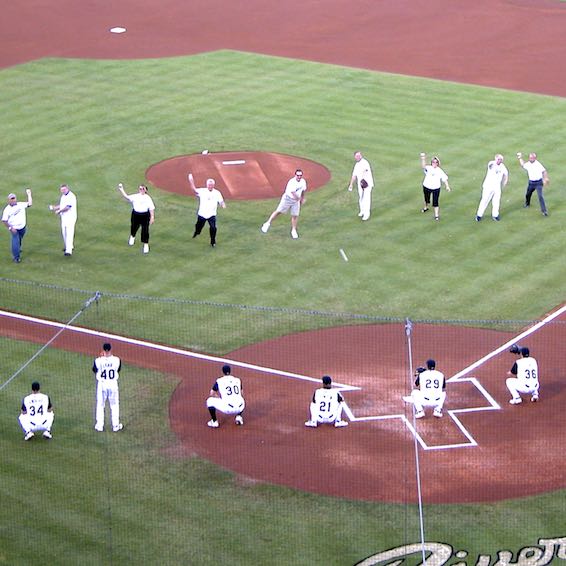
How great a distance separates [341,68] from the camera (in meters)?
40.9

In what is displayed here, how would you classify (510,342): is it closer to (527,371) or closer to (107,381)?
(527,371)

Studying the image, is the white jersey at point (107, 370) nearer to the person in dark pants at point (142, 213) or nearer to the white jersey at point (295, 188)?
the person in dark pants at point (142, 213)

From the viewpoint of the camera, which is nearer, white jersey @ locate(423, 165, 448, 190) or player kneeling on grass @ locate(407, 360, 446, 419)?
player kneeling on grass @ locate(407, 360, 446, 419)

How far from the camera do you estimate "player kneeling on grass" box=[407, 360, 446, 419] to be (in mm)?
19500

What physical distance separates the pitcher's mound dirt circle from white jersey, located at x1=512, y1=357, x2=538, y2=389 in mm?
11402

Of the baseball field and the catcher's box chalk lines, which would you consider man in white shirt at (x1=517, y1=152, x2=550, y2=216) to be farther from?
the catcher's box chalk lines

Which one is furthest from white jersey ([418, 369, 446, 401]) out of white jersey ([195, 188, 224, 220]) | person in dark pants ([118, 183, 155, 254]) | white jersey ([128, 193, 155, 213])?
white jersey ([128, 193, 155, 213])

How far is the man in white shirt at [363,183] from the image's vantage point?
1096 inches

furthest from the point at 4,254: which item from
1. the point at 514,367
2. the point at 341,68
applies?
the point at 341,68

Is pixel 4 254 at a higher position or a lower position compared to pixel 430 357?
higher

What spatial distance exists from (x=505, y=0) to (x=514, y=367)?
31.9 meters

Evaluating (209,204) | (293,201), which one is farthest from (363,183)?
(209,204)

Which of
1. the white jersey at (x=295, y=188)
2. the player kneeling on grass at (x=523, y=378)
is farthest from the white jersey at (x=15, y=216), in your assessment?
the player kneeling on grass at (x=523, y=378)

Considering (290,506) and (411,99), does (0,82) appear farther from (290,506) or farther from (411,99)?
Answer: (290,506)
